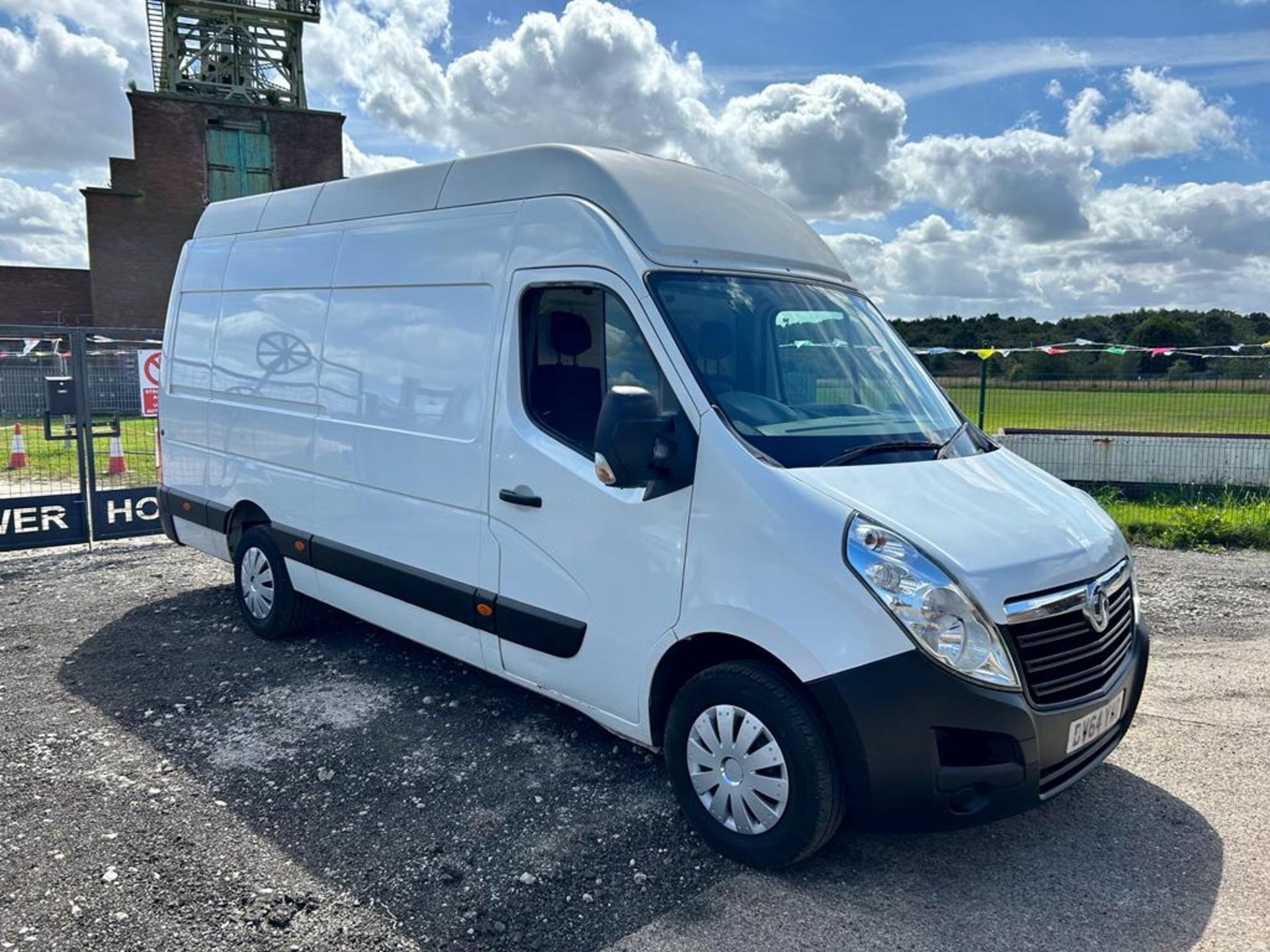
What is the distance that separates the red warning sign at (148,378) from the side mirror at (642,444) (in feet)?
25.0

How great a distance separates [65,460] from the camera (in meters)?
10.1

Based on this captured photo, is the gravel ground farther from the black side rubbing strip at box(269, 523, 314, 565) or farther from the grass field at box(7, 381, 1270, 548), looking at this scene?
the grass field at box(7, 381, 1270, 548)

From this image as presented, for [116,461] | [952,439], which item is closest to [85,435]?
[116,461]

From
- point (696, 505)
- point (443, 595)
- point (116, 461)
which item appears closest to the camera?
point (696, 505)

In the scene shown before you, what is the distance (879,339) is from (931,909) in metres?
2.44

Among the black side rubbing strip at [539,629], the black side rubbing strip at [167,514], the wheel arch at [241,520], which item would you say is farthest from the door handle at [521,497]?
the black side rubbing strip at [167,514]

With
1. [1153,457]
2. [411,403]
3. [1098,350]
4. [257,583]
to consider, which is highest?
[1098,350]

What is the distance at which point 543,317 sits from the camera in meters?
3.99

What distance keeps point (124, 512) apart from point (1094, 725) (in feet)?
28.9

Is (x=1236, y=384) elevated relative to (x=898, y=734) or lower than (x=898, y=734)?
elevated

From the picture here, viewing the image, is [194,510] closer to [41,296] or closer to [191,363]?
[191,363]

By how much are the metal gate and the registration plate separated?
8.31 metres

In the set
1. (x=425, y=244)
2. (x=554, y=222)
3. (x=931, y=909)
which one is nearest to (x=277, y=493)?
(x=425, y=244)

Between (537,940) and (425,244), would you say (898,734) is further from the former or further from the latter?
(425,244)
